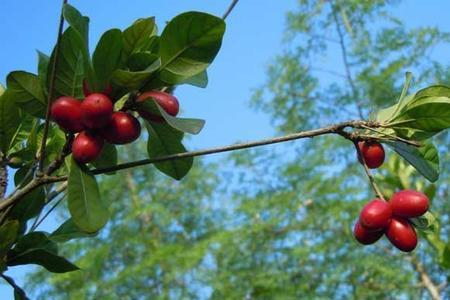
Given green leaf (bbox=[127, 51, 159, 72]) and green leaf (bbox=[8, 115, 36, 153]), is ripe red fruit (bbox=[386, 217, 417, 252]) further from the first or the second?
green leaf (bbox=[8, 115, 36, 153])

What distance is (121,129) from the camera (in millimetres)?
837

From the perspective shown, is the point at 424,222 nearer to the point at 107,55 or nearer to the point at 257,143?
the point at 257,143

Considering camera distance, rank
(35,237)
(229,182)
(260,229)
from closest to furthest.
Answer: (35,237) → (260,229) → (229,182)

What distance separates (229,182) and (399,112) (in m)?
10.6

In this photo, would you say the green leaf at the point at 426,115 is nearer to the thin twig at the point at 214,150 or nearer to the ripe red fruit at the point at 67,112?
the thin twig at the point at 214,150

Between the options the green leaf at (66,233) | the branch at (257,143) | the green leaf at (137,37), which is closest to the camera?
the branch at (257,143)

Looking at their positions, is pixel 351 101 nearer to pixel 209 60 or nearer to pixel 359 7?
pixel 359 7

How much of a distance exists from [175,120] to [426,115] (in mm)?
393

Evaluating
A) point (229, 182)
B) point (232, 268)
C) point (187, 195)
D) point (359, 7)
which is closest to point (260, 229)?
point (232, 268)

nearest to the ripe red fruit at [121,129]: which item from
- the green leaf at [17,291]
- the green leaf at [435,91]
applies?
the green leaf at [17,291]

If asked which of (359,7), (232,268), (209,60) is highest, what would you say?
(359,7)

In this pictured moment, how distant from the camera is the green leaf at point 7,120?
3.32 feet

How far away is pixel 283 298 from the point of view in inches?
340

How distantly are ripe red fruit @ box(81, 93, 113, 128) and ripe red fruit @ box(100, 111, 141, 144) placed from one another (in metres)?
0.01
